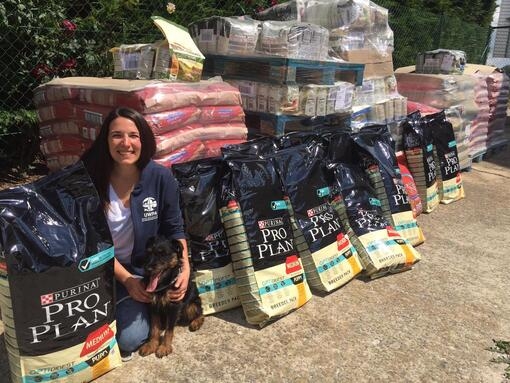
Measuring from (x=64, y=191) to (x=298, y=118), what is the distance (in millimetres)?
2444

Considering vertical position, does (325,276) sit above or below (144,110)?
below

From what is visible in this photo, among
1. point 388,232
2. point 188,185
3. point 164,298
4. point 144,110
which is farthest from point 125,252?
point 388,232

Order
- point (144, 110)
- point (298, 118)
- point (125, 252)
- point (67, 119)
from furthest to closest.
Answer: point (298, 118) → point (67, 119) → point (144, 110) → point (125, 252)

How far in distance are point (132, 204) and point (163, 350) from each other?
30.7 inches

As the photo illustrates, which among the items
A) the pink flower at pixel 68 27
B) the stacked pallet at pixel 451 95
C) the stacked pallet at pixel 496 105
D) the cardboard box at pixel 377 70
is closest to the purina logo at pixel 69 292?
the pink flower at pixel 68 27

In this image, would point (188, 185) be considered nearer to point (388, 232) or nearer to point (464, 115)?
point (388, 232)

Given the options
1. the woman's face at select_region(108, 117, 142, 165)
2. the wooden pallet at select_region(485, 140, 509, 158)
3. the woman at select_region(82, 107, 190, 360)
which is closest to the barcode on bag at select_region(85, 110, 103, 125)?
the woman at select_region(82, 107, 190, 360)

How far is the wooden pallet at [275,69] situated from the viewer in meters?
3.90

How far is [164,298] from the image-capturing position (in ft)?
7.98

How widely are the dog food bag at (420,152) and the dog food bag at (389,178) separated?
0.74 metres

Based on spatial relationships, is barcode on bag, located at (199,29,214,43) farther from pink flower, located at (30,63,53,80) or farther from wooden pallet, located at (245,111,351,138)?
pink flower, located at (30,63,53,80)

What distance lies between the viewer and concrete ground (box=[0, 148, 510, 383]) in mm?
2381

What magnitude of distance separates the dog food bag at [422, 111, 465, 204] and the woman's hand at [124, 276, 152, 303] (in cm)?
344

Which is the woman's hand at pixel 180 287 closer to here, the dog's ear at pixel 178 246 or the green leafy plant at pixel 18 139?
the dog's ear at pixel 178 246
